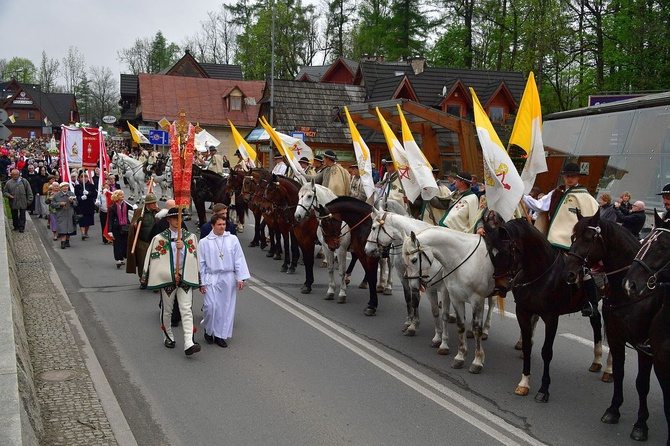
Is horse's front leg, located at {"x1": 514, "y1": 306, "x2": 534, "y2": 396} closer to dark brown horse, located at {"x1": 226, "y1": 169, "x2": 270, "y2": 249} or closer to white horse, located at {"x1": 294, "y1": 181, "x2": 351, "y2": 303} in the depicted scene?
white horse, located at {"x1": 294, "y1": 181, "x2": 351, "y2": 303}

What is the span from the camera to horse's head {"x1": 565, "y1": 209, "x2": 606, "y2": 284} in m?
6.50

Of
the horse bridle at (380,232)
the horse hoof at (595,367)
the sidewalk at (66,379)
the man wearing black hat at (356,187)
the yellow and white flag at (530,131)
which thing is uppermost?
the yellow and white flag at (530,131)

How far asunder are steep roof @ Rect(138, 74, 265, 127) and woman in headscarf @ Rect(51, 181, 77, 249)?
124 feet

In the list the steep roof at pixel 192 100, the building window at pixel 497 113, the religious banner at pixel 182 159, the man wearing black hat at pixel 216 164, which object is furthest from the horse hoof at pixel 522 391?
the steep roof at pixel 192 100

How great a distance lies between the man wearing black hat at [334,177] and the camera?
1520 centimetres

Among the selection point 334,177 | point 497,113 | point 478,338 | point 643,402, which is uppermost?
point 497,113

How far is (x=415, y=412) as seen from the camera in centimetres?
691

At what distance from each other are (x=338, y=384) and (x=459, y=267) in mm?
2146

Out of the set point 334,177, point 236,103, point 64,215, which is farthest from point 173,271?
point 236,103

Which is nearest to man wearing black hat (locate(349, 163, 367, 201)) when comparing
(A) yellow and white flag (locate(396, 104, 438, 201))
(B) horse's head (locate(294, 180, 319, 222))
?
(B) horse's head (locate(294, 180, 319, 222))

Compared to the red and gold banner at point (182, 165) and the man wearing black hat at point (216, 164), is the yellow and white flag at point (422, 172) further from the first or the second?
the man wearing black hat at point (216, 164)

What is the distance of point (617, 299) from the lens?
653cm

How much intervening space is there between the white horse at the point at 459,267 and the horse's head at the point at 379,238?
3.88ft

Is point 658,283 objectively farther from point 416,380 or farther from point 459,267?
point 416,380
